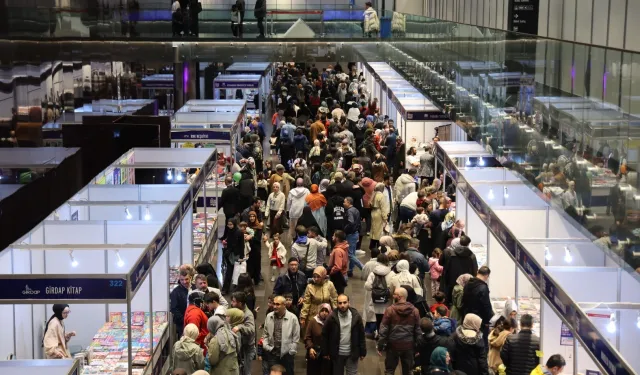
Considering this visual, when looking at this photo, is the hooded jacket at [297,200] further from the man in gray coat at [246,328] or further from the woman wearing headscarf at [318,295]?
the man in gray coat at [246,328]

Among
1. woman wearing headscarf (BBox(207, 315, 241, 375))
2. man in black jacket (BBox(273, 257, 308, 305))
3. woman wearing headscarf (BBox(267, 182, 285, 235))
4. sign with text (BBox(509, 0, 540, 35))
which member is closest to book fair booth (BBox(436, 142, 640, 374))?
man in black jacket (BBox(273, 257, 308, 305))

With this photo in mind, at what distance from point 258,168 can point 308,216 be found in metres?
8.63

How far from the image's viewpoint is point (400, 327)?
11.6 metres

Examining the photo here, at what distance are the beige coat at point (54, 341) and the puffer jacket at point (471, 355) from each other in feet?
12.8

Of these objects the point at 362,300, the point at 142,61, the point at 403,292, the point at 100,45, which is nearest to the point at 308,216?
the point at 362,300

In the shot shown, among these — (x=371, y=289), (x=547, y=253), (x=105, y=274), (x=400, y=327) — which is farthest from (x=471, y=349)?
(x=105, y=274)

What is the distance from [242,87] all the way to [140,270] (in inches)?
920

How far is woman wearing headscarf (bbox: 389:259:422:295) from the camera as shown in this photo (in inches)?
507

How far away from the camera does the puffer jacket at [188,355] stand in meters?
10.5

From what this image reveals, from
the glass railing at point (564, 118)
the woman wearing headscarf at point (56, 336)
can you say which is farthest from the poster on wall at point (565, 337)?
the woman wearing headscarf at point (56, 336)

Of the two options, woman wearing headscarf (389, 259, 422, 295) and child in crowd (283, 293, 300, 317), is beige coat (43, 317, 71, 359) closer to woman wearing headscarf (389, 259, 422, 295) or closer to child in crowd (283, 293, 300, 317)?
child in crowd (283, 293, 300, 317)

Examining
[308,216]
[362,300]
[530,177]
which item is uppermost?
[530,177]

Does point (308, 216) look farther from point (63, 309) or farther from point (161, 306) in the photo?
point (63, 309)

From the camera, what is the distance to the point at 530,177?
1378 centimetres
